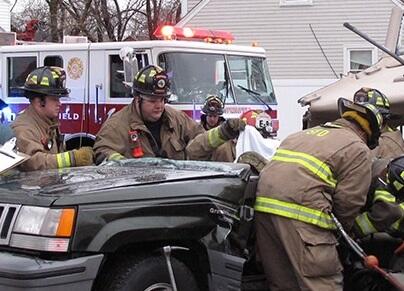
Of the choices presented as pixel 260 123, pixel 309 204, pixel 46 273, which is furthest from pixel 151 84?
pixel 260 123

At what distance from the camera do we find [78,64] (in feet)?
35.0

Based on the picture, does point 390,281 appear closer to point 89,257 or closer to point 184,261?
point 184,261

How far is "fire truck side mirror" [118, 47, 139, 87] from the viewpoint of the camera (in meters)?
9.38

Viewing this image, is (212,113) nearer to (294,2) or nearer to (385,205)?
(385,205)

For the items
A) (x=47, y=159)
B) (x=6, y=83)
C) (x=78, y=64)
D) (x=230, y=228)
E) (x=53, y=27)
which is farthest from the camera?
(x=53, y=27)

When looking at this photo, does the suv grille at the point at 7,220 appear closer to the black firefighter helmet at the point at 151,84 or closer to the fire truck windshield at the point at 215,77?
the black firefighter helmet at the point at 151,84

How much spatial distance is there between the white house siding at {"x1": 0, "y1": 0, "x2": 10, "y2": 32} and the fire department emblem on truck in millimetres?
25796

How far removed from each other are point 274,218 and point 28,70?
8.20m

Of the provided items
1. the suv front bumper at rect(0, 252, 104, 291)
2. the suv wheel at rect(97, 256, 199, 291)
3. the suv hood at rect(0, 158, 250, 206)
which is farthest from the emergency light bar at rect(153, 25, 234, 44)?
the suv front bumper at rect(0, 252, 104, 291)

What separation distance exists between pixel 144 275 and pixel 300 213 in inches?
35.1

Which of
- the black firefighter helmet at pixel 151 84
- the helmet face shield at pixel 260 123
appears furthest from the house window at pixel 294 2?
the black firefighter helmet at pixel 151 84

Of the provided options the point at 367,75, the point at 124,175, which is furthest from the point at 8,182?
the point at 367,75

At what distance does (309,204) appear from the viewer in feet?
12.4

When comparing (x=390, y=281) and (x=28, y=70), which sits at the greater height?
(x=28, y=70)
